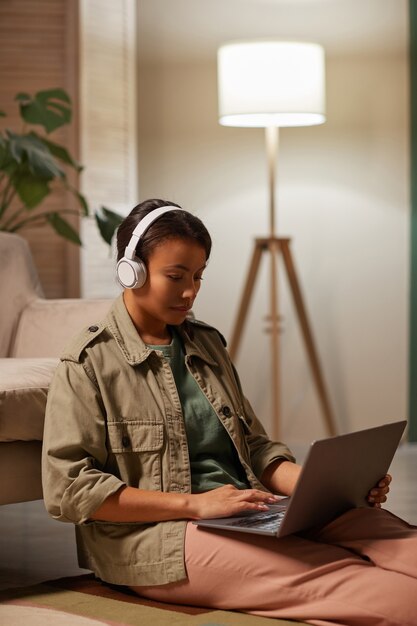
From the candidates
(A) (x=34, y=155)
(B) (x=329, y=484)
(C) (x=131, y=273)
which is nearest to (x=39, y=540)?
(C) (x=131, y=273)

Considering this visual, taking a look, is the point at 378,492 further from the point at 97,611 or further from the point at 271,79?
the point at 271,79

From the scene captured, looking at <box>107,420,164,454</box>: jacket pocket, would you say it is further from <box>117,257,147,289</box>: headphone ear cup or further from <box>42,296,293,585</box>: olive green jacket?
<box>117,257,147,289</box>: headphone ear cup

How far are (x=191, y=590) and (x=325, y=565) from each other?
9.2 inches

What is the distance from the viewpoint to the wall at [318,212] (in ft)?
14.6

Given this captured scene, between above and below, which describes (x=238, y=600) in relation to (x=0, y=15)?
below

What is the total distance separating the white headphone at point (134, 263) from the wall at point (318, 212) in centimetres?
247

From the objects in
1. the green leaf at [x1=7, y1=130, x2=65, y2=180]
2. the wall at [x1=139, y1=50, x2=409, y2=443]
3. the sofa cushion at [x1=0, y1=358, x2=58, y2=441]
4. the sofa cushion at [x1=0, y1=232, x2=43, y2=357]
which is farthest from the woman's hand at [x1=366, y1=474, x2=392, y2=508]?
the wall at [x1=139, y1=50, x2=409, y2=443]

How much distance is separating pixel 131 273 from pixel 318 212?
2.60m

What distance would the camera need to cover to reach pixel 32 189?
369 centimetres

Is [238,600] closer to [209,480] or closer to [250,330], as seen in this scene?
[209,480]

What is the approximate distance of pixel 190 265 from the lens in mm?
1967

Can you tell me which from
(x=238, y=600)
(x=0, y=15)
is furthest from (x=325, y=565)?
(x=0, y=15)

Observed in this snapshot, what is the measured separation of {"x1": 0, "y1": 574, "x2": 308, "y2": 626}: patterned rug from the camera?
1.86 m

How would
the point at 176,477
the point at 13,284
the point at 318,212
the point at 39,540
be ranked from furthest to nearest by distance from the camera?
the point at 318,212, the point at 13,284, the point at 39,540, the point at 176,477
